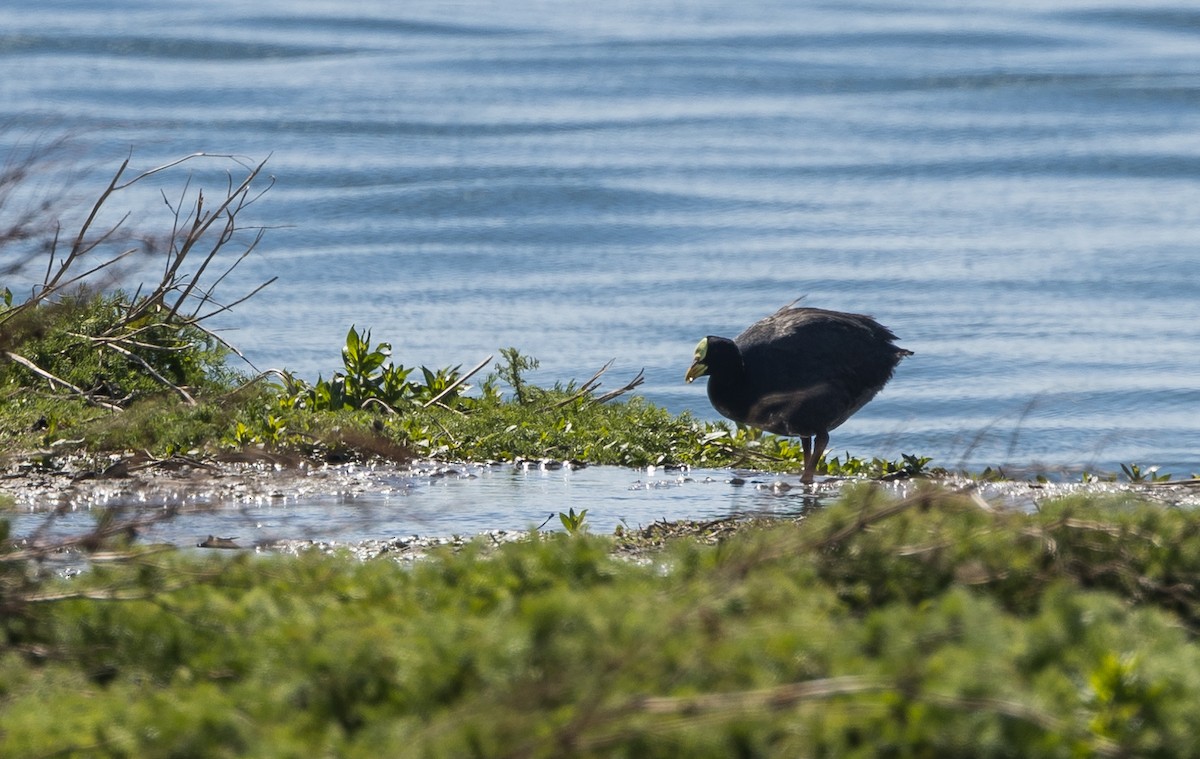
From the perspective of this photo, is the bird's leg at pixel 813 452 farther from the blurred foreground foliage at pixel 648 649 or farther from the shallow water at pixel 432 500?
the blurred foreground foliage at pixel 648 649

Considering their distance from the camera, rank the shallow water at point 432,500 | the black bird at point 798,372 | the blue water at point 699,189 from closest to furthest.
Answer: the shallow water at point 432,500
the black bird at point 798,372
the blue water at point 699,189

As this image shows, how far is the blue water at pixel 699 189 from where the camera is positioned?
51.7 feet

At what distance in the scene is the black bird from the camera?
8898 mm

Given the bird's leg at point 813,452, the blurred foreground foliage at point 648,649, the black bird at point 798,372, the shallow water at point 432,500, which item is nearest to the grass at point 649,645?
the blurred foreground foliage at point 648,649

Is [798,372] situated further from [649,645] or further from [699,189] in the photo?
[699,189]

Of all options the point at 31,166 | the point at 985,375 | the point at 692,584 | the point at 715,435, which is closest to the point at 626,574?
the point at 692,584

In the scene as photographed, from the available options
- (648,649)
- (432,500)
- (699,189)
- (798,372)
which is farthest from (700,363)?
(699,189)

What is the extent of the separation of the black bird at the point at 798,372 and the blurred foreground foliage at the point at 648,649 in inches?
156

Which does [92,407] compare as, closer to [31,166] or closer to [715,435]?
[31,166]

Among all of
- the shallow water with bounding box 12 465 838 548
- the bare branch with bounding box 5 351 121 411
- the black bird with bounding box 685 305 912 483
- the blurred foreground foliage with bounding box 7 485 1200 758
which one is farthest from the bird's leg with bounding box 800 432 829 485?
the blurred foreground foliage with bounding box 7 485 1200 758

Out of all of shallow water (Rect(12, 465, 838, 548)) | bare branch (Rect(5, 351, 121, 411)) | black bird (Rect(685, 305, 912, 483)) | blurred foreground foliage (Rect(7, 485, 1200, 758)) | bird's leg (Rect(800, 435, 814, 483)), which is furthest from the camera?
black bird (Rect(685, 305, 912, 483))

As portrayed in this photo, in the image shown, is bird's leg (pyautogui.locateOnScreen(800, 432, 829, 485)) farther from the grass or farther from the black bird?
the grass

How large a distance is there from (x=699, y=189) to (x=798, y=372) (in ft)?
49.1

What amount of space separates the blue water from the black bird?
71 centimetres
